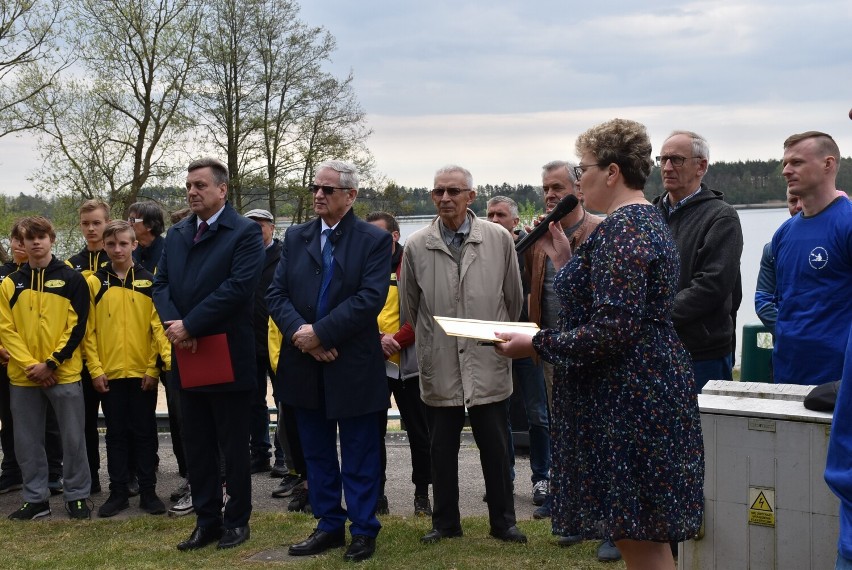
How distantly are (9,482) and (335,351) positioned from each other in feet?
12.4

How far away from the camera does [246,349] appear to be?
18.7ft

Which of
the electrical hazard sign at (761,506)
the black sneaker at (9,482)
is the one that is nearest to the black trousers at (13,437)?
the black sneaker at (9,482)

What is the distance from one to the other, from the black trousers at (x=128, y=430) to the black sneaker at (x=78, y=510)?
0.77 feet

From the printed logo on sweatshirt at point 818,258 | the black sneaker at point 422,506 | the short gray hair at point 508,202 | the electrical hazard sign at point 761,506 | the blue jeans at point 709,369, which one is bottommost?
the black sneaker at point 422,506

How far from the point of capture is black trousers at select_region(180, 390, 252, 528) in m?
5.68

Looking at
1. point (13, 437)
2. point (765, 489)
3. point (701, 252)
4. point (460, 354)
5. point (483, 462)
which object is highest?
point (701, 252)

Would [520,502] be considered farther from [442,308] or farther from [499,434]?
[442,308]

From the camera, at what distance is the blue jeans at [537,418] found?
6703mm

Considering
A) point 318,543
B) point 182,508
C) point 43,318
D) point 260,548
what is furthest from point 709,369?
point 43,318

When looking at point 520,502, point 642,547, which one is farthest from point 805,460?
point 520,502

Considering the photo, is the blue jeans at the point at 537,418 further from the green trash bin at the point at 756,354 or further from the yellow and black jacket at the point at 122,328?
the yellow and black jacket at the point at 122,328

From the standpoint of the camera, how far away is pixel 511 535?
18.2 ft

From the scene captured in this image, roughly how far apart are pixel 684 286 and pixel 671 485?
82.3 inches

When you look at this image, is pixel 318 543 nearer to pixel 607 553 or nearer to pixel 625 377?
pixel 607 553
